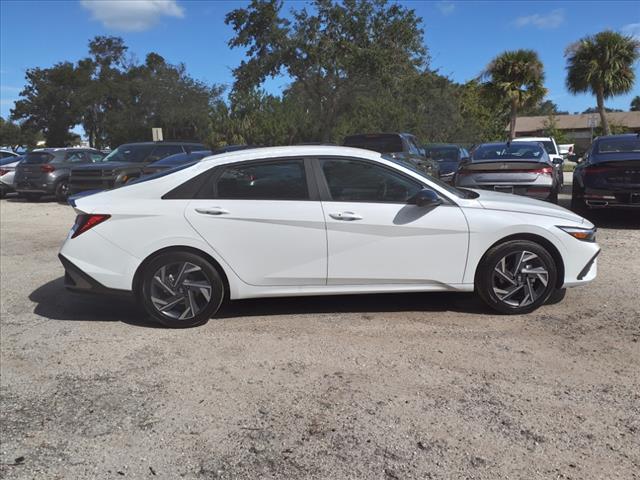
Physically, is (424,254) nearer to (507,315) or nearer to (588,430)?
(507,315)

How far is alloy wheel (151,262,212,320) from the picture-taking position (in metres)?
5.05

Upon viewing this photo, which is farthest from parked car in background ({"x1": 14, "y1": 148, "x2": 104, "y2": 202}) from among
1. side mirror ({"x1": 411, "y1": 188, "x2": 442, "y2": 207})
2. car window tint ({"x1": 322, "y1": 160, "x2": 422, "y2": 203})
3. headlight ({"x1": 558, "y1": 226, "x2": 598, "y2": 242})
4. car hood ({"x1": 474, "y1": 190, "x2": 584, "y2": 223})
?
headlight ({"x1": 558, "y1": 226, "x2": 598, "y2": 242})

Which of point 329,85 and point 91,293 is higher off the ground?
point 329,85

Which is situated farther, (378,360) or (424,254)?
(424,254)

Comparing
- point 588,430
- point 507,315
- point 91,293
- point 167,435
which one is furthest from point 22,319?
point 588,430

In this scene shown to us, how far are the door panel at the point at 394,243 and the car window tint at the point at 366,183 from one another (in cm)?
10

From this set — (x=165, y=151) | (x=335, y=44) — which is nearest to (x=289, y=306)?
(x=165, y=151)

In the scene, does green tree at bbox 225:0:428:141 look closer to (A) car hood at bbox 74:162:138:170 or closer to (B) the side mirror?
(A) car hood at bbox 74:162:138:170

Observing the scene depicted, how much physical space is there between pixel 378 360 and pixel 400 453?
4.07ft

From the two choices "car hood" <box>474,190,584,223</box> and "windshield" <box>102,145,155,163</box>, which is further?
"windshield" <box>102,145,155,163</box>

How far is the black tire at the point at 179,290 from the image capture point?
503cm

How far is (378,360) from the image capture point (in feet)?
14.1

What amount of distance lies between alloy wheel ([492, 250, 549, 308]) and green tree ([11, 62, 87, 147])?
2277 inches

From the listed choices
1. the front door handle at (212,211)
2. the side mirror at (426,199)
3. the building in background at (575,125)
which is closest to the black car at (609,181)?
the side mirror at (426,199)
